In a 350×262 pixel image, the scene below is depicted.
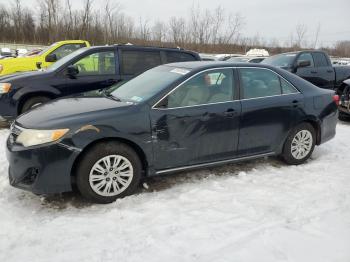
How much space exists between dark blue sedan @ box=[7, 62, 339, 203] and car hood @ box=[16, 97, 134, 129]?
1 cm

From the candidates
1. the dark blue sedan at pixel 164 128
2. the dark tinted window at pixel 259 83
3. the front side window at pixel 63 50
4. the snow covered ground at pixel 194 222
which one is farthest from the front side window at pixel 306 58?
the front side window at pixel 63 50

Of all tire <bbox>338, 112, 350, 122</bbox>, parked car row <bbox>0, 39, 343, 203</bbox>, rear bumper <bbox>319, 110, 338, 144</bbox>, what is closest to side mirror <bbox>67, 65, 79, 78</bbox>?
parked car row <bbox>0, 39, 343, 203</bbox>

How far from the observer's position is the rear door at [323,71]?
9859mm

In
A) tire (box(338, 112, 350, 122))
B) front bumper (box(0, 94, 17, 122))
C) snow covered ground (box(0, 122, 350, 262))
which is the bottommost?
snow covered ground (box(0, 122, 350, 262))

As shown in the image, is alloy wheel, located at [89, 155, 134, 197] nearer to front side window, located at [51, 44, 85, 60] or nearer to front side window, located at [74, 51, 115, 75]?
front side window, located at [74, 51, 115, 75]

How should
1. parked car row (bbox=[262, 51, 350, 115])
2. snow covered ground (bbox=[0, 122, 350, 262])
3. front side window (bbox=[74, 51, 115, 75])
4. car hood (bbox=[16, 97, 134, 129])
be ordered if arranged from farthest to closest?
parked car row (bbox=[262, 51, 350, 115]), front side window (bbox=[74, 51, 115, 75]), car hood (bbox=[16, 97, 134, 129]), snow covered ground (bbox=[0, 122, 350, 262])

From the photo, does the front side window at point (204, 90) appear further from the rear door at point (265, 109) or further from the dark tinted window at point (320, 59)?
the dark tinted window at point (320, 59)

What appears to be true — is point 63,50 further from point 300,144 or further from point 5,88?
point 300,144

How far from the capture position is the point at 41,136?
3307 millimetres

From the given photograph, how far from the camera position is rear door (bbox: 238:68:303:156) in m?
4.30

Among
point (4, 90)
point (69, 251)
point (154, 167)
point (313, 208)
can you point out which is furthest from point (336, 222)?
point (4, 90)

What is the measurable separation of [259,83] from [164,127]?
1.59m

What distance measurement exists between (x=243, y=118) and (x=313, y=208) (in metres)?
1.34

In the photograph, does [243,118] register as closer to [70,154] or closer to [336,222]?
[336,222]
